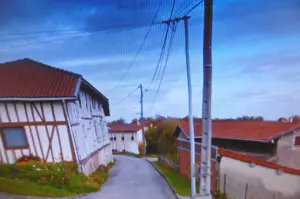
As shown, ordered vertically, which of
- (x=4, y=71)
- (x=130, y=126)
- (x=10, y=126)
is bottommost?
(x=130, y=126)

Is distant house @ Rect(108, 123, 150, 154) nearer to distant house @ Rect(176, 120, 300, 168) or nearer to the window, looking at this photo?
distant house @ Rect(176, 120, 300, 168)

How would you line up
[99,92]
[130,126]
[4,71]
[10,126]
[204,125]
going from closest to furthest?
[204,125] < [10,126] < [4,71] < [99,92] < [130,126]

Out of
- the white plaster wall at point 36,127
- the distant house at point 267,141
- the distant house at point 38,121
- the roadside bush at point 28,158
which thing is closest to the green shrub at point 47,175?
the roadside bush at point 28,158

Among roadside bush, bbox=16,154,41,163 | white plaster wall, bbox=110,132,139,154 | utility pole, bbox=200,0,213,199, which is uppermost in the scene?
utility pole, bbox=200,0,213,199

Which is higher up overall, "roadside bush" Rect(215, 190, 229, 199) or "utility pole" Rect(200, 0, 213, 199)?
"utility pole" Rect(200, 0, 213, 199)

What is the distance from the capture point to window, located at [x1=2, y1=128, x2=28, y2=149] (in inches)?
501

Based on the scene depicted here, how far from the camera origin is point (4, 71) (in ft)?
44.9

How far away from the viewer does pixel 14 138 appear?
12750 millimetres

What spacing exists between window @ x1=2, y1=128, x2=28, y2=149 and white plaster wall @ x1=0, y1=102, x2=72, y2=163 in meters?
0.17

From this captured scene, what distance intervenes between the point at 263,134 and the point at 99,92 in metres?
9.67

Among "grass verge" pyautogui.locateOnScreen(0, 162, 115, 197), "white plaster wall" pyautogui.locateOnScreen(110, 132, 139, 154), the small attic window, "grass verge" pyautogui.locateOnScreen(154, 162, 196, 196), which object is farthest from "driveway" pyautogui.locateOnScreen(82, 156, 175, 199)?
"white plaster wall" pyautogui.locateOnScreen(110, 132, 139, 154)

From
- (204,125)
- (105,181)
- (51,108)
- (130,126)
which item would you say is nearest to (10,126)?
(51,108)

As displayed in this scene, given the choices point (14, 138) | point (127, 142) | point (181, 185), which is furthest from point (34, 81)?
point (127, 142)

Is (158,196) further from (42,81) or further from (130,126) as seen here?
(130,126)
